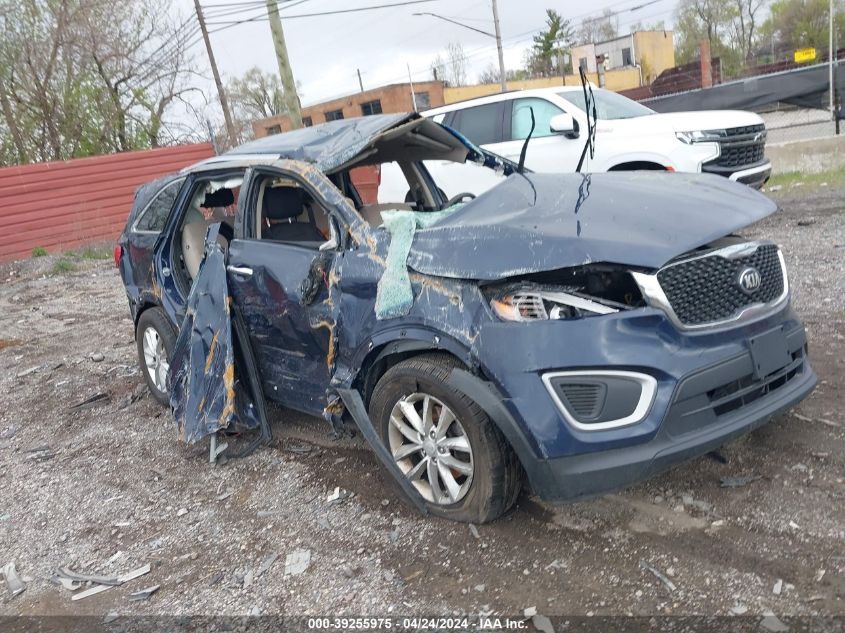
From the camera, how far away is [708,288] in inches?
112

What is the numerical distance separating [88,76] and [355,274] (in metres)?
23.3

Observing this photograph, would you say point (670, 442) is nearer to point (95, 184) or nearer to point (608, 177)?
point (608, 177)

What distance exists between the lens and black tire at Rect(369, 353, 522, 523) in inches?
115

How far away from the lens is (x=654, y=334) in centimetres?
269

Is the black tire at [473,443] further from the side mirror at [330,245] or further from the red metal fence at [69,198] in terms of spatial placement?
the red metal fence at [69,198]

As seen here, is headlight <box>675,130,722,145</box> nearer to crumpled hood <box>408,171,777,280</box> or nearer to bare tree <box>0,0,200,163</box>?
crumpled hood <box>408,171,777,280</box>

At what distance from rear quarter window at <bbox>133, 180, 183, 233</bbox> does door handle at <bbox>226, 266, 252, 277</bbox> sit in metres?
1.13

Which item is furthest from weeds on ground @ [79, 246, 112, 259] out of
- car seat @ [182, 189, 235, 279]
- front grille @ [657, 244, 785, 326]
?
front grille @ [657, 244, 785, 326]

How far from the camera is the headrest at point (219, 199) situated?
4.62 meters

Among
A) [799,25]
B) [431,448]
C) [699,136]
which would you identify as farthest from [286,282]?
[799,25]

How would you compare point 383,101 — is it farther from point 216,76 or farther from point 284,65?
point 284,65

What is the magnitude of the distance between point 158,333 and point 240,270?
151 cm

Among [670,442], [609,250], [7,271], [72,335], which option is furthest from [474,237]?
[7,271]

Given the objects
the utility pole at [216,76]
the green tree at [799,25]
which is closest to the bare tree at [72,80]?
the utility pole at [216,76]
